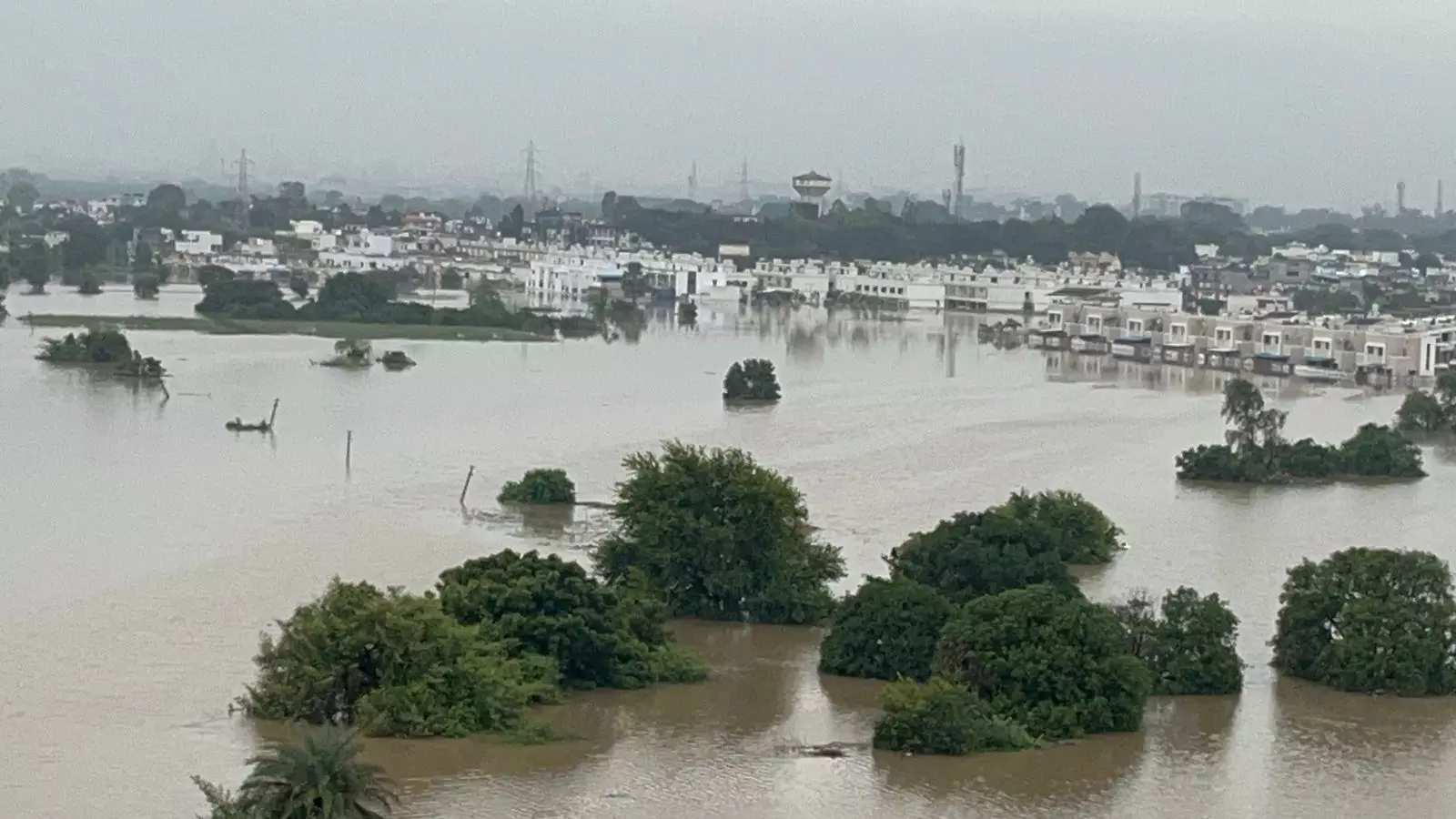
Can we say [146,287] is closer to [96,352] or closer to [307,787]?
[96,352]

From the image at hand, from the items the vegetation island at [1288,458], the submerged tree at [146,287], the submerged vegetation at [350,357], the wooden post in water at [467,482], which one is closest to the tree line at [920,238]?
the submerged tree at [146,287]

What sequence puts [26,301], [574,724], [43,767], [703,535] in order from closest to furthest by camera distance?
[43,767] < [574,724] < [703,535] < [26,301]

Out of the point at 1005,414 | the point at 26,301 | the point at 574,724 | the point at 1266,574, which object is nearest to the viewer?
the point at 574,724

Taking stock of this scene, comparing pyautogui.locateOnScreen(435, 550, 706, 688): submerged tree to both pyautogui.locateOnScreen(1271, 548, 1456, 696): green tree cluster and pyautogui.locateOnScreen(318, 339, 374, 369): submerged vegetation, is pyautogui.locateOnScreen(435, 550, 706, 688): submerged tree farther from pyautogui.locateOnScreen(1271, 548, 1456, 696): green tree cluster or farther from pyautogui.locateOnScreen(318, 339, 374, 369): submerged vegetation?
pyautogui.locateOnScreen(318, 339, 374, 369): submerged vegetation

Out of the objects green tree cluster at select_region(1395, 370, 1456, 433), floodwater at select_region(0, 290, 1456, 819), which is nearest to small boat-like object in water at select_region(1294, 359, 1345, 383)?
floodwater at select_region(0, 290, 1456, 819)

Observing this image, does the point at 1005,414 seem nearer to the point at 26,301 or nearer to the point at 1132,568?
the point at 1132,568

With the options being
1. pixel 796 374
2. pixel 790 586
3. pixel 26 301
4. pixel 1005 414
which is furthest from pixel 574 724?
pixel 26 301

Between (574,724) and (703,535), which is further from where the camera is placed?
(703,535)
